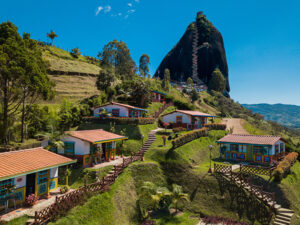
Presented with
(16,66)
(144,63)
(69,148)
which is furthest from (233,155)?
(144,63)

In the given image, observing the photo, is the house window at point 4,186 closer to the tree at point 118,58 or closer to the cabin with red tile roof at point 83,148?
the cabin with red tile roof at point 83,148

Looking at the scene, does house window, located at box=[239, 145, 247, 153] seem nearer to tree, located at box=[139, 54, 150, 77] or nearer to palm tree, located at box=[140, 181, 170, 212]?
palm tree, located at box=[140, 181, 170, 212]

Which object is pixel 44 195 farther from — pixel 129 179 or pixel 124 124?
pixel 124 124

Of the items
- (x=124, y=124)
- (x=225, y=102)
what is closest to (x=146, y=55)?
(x=225, y=102)

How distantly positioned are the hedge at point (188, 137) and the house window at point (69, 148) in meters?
11.7

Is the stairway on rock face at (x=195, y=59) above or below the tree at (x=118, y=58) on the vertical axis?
above

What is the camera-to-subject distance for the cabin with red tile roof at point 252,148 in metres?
25.9

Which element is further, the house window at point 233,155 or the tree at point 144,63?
the tree at point 144,63

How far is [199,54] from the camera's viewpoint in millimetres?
119438

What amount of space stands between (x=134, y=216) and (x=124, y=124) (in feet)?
54.9

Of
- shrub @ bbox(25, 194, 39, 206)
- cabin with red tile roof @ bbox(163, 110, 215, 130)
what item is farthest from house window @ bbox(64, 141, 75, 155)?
cabin with red tile roof @ bbox(163, 110, 215, 130)

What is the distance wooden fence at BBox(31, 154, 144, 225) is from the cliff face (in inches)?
4056

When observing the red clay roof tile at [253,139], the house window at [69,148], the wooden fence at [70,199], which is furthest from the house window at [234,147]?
the house window at [69,148]

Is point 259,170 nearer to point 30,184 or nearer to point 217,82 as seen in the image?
point 30,184
